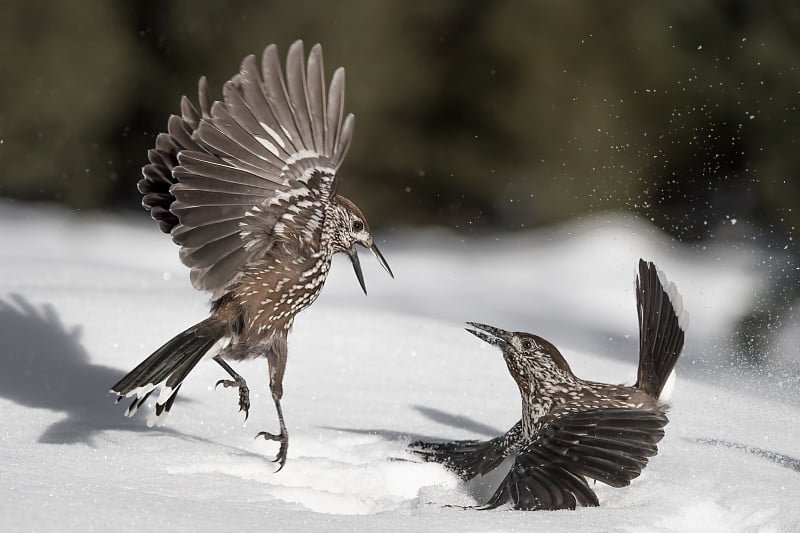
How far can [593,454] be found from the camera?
10.2 feet

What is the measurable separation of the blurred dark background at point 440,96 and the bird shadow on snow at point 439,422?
18.9 ft

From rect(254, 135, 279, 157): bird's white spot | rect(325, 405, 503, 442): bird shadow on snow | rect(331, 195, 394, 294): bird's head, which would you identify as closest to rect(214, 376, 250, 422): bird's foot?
rect(325, 405, 503, 442): bird shadow on snow

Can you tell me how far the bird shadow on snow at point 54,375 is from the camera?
3695 millimetres

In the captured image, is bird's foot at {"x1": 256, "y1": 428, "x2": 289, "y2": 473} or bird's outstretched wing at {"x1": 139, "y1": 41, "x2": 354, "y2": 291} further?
bird's outstretched wing at {"x1": 139, "y1": 41, "x2": 354, "y2": 291}

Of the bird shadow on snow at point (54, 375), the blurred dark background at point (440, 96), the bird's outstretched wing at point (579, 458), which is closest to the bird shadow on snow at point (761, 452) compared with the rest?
the bird's outstretched wing at point (579, 458)

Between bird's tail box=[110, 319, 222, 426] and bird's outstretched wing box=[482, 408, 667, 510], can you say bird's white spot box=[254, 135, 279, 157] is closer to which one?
bird's tail box=[110, 319, 222, 426]

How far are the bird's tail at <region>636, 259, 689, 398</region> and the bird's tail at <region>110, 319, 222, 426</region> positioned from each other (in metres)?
1.53

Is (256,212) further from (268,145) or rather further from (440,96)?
(440,96)

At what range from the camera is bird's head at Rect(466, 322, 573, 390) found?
11.5 feet

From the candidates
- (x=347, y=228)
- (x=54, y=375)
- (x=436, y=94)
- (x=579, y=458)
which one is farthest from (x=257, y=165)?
(x=436, y=94)

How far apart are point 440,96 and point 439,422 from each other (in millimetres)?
6380

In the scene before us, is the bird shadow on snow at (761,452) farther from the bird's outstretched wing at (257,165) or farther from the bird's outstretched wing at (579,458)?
the bird's outstretched wing at (257,165)

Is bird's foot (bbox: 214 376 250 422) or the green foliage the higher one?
the green foliage

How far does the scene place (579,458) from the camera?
123 inches
